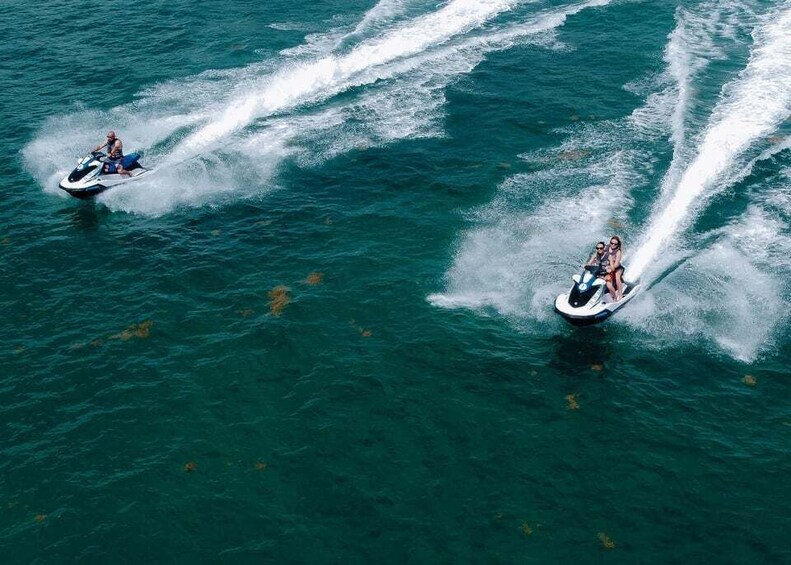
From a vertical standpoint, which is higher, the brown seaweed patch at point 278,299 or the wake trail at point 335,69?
the wake trail at point 335,69

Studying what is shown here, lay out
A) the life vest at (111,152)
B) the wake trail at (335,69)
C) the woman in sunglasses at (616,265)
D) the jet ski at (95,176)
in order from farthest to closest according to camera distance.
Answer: the wake trail at (335,69)
the life vest at (111,152)
the jet ski at (95,176)
the woman in sunglasses at (616,265)

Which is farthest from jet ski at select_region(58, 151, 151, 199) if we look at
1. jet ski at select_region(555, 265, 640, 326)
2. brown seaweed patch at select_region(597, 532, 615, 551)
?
brown seaweed patch at select_region(597, 532, 615, 551)

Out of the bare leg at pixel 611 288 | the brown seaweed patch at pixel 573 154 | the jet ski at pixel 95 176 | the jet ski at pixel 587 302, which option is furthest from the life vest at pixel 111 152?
the bare leg at pixel 611 288

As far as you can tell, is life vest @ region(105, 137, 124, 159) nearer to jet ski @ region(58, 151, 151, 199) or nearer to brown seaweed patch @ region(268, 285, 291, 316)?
jet ski @ region(58, 151, 151, 199)

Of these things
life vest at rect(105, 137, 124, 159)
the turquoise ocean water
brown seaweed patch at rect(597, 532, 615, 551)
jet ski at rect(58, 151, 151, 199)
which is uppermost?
life vest at rect(105, 137, 124, 159)

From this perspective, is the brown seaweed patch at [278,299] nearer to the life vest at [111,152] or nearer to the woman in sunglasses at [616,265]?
the life vest at [111,152]

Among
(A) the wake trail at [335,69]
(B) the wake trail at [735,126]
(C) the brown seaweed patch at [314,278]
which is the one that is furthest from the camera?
(A) the wake trail at [335,69]

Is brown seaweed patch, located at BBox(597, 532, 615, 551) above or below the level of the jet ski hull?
below

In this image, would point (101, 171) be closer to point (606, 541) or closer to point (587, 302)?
point (587, 302)
